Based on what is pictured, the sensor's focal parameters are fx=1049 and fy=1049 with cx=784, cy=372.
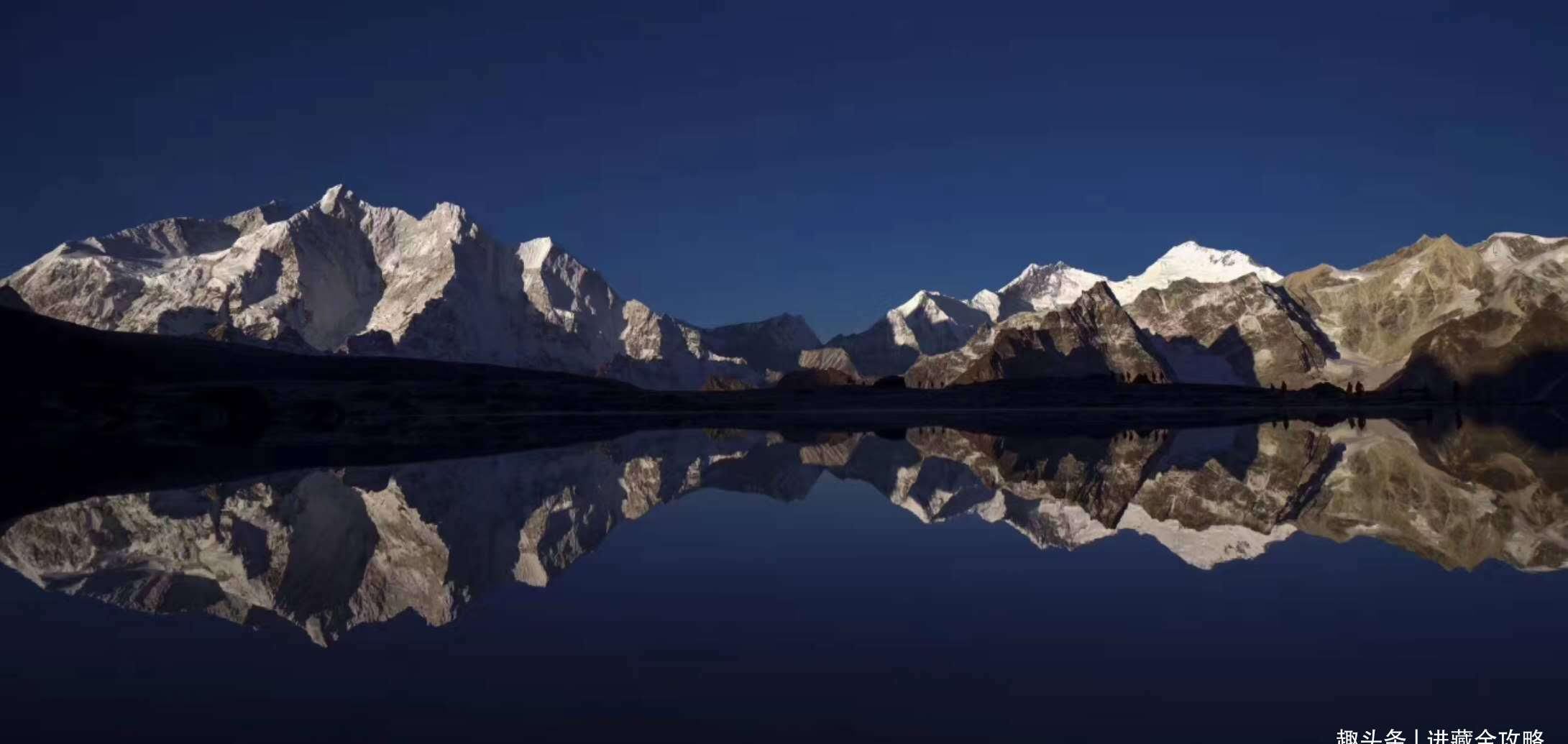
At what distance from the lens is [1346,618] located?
1593cm

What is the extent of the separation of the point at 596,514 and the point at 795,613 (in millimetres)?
14182

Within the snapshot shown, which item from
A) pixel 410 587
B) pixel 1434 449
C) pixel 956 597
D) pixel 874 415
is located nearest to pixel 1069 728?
pixel 956 597

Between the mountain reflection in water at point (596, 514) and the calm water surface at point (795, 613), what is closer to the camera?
the calm water surface at point (795, 613)

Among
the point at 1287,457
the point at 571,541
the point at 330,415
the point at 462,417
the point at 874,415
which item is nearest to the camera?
the point at 571,541

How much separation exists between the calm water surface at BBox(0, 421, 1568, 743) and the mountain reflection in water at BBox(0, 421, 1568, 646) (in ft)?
0.54

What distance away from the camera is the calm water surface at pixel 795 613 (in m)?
11.9

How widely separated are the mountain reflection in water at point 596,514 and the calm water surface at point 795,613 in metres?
0.16

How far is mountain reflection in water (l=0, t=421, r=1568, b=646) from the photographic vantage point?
67.2 ft

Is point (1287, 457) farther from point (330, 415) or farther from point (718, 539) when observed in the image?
point (330, 415)

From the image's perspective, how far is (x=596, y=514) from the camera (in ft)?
99.1

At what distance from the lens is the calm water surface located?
11914 mm

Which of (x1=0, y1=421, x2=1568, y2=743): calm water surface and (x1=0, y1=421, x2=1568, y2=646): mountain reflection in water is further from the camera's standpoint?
(x1=0, y1=421, x2=1568, y2=646): mountain reflection in water

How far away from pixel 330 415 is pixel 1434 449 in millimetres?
93640

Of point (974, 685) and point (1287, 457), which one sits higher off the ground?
point (1287, 457)
